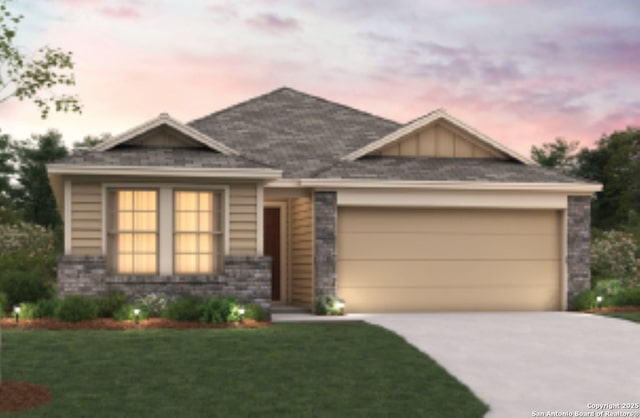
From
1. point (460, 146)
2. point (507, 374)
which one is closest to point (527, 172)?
point (460, 146)

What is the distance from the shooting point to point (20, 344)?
11.8 meters

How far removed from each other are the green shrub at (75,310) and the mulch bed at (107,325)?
0.29 ft

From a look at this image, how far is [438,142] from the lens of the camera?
19.0m

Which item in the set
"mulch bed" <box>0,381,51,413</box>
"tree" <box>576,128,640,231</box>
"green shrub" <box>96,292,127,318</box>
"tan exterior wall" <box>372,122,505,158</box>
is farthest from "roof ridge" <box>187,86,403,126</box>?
"tree" <box>576,128,640,231</box>

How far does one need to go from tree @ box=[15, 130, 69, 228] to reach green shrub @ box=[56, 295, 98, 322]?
30.5m

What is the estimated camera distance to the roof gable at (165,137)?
1577 centimetres

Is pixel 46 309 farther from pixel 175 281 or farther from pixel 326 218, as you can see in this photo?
pixel 326 218

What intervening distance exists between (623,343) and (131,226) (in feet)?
29.2

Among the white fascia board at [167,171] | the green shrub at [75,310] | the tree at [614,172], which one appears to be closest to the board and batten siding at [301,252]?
the white fascia board at [167,171]

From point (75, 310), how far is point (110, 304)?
65 centimetres

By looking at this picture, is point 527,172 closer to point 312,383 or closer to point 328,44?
point 328,44

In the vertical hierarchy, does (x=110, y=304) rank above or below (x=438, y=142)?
below

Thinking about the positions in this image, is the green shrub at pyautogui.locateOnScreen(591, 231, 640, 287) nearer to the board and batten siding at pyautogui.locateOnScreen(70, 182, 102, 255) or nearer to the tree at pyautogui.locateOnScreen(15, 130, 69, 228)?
the board and batten siding at pyautogui.locateOnScreen(70, 182, 102, 255)

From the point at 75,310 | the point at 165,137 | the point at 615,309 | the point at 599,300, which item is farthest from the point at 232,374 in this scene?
the point at 615,309
